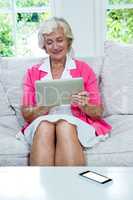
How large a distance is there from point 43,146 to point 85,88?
1.66 feet

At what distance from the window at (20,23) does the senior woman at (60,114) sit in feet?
3.04

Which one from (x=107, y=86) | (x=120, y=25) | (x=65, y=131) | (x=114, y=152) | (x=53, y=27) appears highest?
(x=53, y=27)

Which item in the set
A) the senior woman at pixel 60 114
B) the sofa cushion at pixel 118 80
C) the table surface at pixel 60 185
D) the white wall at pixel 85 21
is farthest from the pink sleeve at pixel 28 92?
the white wall at pixel 85 21

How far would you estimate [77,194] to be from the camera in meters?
1.44

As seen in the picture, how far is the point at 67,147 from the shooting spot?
6.37 feet

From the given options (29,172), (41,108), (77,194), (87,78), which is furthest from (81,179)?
(87,78)

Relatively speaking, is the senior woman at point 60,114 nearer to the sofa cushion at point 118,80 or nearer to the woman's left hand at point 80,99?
the woman's left hand at point 80,99

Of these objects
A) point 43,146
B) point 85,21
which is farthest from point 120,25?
point 43,146

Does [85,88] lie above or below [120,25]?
below

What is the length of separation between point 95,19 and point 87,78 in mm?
985

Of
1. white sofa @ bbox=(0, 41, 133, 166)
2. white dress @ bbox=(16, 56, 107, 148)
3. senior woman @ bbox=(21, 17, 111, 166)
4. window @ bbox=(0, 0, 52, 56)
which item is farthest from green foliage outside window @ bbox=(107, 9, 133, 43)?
white dress @ bbox=(16, 56, 107, 148)

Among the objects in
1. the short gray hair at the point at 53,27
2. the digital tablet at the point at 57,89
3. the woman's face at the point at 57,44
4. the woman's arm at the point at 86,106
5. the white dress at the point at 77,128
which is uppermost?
the short gray hair at the point at 53,27

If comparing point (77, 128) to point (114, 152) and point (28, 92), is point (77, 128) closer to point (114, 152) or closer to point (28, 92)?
point (114, 152)

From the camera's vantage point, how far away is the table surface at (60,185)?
4.69ft
